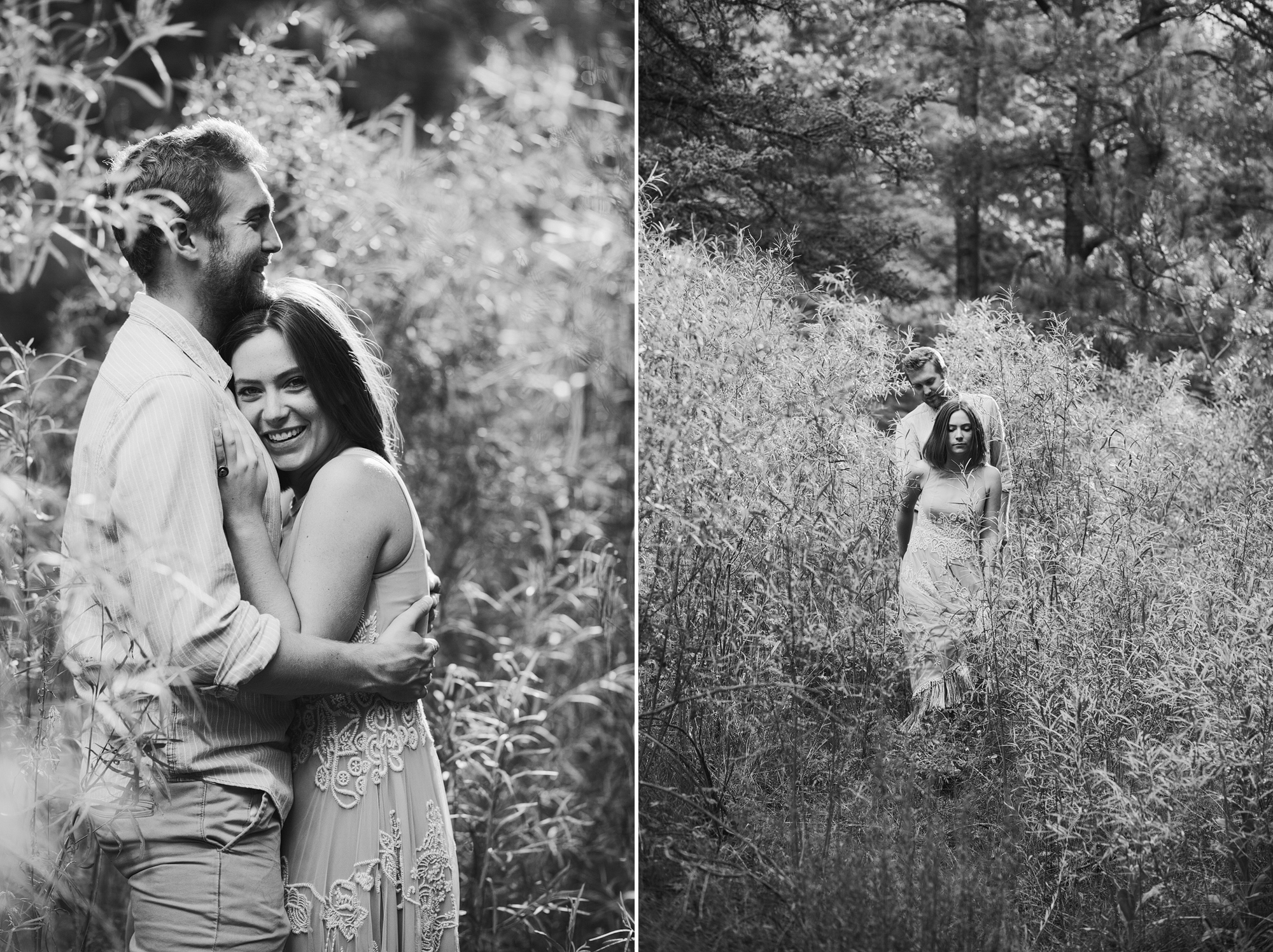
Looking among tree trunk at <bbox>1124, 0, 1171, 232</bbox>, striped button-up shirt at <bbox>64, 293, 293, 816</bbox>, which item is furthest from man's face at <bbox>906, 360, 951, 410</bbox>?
striped button-up shirt at <bbox>64, 293, 293, 816</bbox>

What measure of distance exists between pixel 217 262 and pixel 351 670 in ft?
2.53

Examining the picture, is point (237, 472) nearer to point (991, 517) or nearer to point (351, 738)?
point (351, 738)

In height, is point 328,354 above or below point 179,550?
above

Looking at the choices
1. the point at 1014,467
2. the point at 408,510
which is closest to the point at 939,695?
the point at 1014,467

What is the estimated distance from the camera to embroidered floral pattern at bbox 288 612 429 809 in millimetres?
2273

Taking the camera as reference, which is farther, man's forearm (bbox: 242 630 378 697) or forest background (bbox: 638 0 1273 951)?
forest background (bbox: 638 0 1273 951)

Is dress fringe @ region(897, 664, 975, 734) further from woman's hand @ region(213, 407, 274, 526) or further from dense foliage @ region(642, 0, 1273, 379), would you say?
woman's hand @ region(213, 407, 274, 526)

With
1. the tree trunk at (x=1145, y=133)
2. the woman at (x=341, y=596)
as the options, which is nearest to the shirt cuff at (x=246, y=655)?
the woman at (x=341, y=596)

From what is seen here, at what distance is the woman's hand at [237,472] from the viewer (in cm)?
213

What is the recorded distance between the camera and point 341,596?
2184 mm

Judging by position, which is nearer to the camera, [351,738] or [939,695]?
[351,738]

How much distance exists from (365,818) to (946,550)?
1387 mm

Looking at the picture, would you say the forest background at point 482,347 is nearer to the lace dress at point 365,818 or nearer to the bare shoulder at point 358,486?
the lace dress at point 365,818

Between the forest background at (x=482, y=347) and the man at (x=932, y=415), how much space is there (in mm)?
953
